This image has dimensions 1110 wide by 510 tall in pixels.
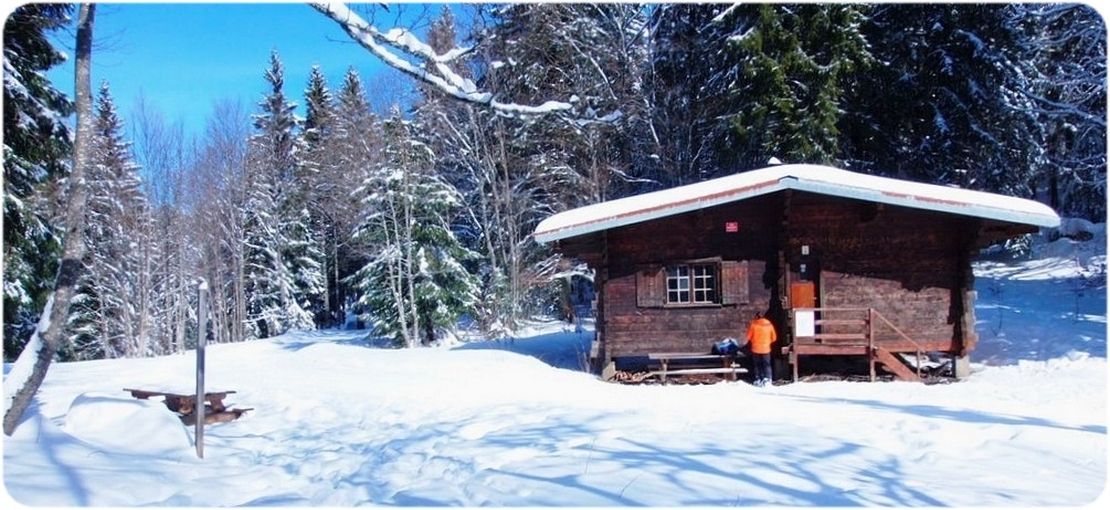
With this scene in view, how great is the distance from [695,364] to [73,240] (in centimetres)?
1135

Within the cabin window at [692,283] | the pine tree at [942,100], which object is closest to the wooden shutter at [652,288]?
the cabin window at [692,283]

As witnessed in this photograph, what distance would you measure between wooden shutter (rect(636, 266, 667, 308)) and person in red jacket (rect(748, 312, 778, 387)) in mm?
1974

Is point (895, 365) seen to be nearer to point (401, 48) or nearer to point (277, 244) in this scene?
point (401, 48)

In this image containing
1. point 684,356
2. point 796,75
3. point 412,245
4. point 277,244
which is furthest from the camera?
point 277,244

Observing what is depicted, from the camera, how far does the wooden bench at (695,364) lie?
13984 mm

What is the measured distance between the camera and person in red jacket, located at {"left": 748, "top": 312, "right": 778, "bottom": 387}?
43.8ft

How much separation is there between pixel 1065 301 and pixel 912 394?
12703mm

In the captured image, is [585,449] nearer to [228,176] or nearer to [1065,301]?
[1065,301]

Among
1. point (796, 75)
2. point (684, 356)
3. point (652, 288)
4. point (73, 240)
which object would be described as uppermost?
point (796, 75)

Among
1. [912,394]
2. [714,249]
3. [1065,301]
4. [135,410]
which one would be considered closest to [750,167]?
[714,249]

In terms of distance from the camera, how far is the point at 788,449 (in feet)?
21.4

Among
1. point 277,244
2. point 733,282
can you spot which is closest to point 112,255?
point 277,244

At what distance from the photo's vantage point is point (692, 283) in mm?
14820

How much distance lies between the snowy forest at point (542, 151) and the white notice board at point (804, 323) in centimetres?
562
